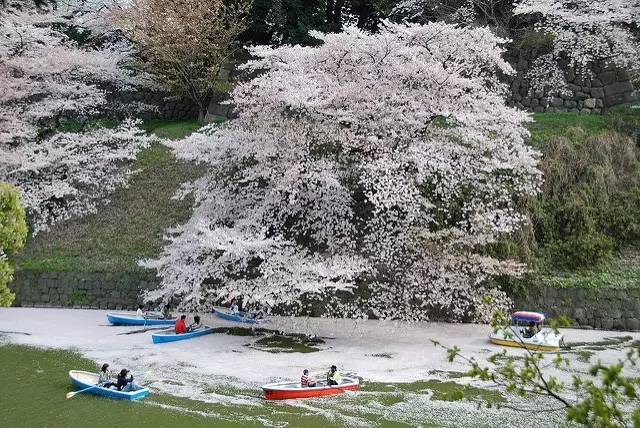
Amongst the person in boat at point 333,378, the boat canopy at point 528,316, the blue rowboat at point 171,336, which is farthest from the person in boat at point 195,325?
the boat canopy at point 528,316

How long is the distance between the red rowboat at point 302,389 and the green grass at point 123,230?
9.10m

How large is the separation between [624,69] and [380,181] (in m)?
13.1

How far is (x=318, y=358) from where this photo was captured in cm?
1280

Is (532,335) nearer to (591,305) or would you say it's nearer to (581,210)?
(591,305)

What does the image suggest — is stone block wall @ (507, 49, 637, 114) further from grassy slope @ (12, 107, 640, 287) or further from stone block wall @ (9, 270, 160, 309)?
stone block wall @ (9, 270, 160, 309)

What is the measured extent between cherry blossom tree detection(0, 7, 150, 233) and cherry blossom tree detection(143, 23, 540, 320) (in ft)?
22.5

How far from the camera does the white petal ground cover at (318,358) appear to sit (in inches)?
386

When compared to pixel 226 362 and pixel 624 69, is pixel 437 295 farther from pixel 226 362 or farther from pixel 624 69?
pixel 624 69

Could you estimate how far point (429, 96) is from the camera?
1520cm

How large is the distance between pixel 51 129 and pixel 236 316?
12.8 meters

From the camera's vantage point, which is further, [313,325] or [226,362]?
[313,325]

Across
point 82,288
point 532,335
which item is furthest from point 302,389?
point 82,288

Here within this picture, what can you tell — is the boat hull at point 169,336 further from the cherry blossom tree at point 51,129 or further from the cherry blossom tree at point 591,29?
the cherry blossom tree at point 591,29

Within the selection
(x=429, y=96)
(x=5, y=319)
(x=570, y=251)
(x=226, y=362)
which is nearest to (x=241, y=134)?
(x=429, y=96)
